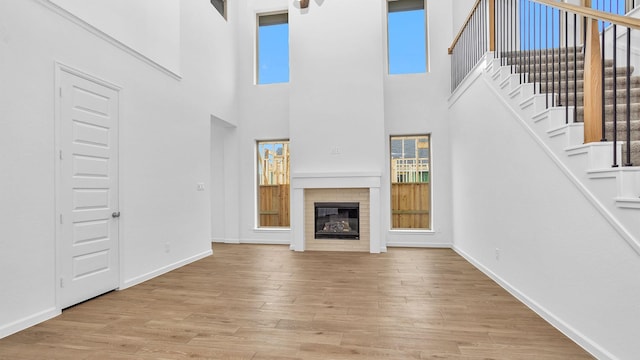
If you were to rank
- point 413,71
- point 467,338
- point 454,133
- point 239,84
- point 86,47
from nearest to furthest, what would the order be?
point 467,338, point 86,47, point 454,133, point 413,71, point 239,84

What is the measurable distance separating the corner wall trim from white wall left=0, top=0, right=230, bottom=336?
30 mm

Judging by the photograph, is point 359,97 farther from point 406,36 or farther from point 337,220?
point 337,220

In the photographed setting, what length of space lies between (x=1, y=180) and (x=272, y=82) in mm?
5016

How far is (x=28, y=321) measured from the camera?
2637mm

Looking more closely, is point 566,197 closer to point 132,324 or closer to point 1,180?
point 132,324

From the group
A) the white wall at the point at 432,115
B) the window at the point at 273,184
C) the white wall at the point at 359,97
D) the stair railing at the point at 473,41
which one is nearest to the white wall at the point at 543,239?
the stair railing at the point at 473,41

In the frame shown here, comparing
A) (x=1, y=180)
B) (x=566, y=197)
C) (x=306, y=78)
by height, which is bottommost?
(x=566, y=197)

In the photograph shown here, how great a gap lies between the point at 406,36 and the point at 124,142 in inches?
213

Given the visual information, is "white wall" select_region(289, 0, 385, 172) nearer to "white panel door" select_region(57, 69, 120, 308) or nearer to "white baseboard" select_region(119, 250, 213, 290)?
"white baseboard" select_region(119, 250, 213, 290)

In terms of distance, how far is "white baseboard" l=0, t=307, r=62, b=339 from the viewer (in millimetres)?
2474

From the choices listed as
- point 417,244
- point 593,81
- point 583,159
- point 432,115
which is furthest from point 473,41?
point 417,244

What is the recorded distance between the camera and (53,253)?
9.43 feet

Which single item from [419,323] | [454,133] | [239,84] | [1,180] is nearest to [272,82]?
[239,84]

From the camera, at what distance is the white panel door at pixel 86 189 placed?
300 centimetres
